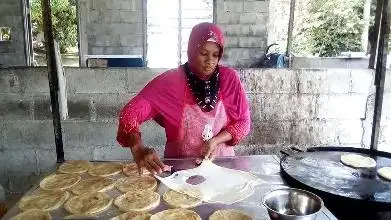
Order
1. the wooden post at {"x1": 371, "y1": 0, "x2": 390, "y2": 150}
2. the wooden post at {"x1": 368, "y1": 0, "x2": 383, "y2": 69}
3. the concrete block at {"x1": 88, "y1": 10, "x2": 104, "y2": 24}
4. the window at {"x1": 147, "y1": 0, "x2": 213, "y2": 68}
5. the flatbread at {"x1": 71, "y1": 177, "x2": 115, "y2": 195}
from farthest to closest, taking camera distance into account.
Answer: the window at {"x1": 147, "y1": 0, "x2": 213, "y2": 68}, the concrete block at {"x1": 88, "y1": 10, "x2": 104, "y2": 24}, the wooden post at {"x1": 368, "y1": 0, "x2": 383, "y2": 69}, the wooden post at {"x1": 371, "y1": 0, "x2": 390, "y2": 150}, the flatbread at {"x1": 71, "y1": 177, "x2": 115, "y2": 195}

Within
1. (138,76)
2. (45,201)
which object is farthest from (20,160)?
(45,201)

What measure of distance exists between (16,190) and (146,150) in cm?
277

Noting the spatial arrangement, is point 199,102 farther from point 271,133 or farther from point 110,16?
point 110,16

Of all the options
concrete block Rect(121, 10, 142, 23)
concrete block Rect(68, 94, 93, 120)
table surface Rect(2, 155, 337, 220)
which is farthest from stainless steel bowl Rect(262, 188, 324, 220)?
concrete block Rect(121, 10, 142, 23)

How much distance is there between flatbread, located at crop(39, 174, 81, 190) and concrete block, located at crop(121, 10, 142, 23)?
20.6ft

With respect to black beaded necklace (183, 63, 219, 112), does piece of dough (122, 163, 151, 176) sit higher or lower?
lower

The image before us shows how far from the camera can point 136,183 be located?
80.5 inches

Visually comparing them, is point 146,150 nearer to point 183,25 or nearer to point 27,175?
point 27,175

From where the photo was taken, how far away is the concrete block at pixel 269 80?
3654 millimetres

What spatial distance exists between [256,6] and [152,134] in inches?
201

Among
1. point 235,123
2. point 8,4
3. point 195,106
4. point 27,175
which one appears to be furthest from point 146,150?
point 8,4

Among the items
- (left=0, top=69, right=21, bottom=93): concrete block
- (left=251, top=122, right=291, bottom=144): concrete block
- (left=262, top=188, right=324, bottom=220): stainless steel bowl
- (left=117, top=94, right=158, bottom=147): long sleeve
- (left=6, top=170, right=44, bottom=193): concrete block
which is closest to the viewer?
(left=262, top=188, right=324, bottom=220): stainless steel bowl

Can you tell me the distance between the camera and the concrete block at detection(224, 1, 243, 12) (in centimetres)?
762

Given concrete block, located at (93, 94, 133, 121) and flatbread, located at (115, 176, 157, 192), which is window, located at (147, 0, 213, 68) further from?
flatbread, located at (115, 176, 157, 192)
